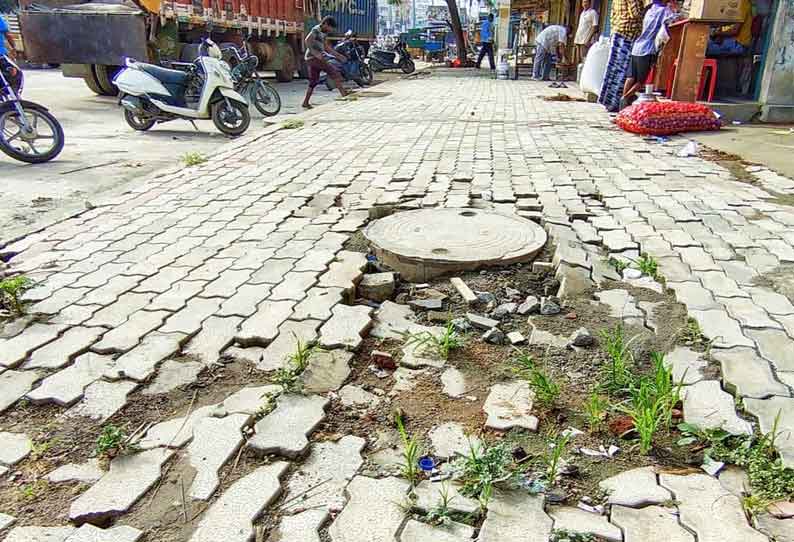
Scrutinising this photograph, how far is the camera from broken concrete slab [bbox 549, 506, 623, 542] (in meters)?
1.58

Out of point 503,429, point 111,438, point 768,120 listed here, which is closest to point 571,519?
point 503,429

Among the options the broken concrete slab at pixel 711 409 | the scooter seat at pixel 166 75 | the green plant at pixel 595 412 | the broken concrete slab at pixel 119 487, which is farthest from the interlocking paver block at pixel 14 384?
the scooter seat at pixel 166 75

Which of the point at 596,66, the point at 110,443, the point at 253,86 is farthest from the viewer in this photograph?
the point at 596,66

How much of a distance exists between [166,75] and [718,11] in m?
7.48

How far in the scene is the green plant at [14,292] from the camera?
2912 millimetres

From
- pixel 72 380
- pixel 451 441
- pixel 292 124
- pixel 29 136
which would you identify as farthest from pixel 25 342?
pixel 292 124

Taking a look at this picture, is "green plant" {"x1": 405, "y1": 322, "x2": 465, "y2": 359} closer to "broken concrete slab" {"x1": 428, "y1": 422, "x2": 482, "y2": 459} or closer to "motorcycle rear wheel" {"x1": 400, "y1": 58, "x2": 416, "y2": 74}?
"broken concrete slab" {"x1": 428, "y1": 422, "x2": 482, "y2": 459}

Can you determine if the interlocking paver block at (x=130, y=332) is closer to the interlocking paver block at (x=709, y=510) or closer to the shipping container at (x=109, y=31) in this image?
the interlocking paver block at (x=709, y=510)

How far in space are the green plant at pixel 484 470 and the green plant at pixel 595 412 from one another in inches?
13.6

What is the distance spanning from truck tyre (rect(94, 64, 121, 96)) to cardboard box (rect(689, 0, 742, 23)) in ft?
33.5

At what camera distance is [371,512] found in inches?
66.2

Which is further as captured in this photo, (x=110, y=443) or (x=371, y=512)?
(x=110, y=443)

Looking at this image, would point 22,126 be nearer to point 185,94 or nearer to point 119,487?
point 185,94

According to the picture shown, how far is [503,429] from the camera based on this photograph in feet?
6.61
